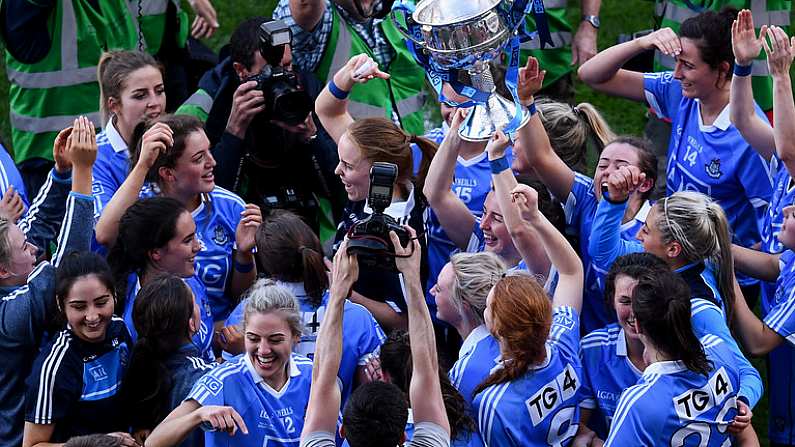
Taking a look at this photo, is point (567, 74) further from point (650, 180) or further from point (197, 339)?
point (197, 339)

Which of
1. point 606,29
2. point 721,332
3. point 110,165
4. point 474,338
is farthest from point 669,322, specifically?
point 606,29

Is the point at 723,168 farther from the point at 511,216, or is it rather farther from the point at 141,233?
the point at 141,233

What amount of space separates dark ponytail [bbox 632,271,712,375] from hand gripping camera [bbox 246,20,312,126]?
1.96 m

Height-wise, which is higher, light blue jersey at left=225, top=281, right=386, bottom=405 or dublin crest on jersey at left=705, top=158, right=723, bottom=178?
dublin crest on jersey at left=705, top=158, right=723, bottom=178

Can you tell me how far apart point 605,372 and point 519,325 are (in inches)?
22.9

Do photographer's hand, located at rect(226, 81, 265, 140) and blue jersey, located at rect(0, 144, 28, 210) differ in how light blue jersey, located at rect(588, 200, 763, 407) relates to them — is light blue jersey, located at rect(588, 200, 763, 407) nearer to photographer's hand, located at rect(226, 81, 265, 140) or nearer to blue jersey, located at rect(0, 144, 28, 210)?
photographer's hand, located at rect(226, 81, 265, 140)

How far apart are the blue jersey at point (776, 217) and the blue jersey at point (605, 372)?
0.94 m

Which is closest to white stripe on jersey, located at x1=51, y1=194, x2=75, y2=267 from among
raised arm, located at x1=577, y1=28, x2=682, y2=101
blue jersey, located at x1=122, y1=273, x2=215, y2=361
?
blue jersey, located at x1=122, y1=273, x2=215, y2=361

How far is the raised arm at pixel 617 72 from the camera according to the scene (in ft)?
19.2

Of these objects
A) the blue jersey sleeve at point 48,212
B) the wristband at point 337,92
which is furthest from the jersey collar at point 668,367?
the blue jersey sleeve at point 48,212

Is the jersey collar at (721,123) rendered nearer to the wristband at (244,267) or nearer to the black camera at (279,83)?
the black camera at (279,83)

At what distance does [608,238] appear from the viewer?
15.4 feet

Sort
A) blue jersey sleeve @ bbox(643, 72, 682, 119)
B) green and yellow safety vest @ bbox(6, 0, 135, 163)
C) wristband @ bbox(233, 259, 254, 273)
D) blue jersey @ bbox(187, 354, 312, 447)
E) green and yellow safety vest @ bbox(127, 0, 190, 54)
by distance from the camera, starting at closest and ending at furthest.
→ blue jersey @ bbox(187, 354, 312, 447) < wristband @ bbox(233, 259, 254, 273) < blue jersey sleeve @ bbox(643, 72, 682, 119) < green and yellow safety vest @ bbox(6, 0, 135, 163) < green and yellow safety vest @ bbox(127, 0, 190, 54)

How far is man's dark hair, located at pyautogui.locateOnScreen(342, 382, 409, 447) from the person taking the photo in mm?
3543
